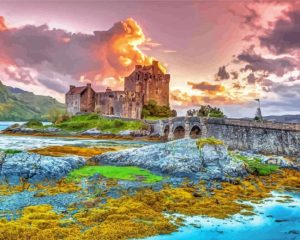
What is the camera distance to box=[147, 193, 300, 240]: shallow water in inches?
587

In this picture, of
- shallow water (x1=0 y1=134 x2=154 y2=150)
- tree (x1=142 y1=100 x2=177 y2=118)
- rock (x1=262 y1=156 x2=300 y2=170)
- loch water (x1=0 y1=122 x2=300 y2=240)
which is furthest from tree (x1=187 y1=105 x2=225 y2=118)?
loch water (x1=0 y1=122 x2=300 y2=240)

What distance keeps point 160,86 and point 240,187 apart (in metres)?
83.5

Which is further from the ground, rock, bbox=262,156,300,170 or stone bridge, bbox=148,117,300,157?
stone bridge, bbox=148,117,300,157

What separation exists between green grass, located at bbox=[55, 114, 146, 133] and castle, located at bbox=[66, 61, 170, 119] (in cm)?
1017

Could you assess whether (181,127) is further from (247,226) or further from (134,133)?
(247,226)

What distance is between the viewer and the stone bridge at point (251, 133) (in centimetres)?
4041

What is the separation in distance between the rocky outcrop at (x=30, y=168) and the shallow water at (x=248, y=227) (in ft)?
38.1

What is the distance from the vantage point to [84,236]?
13.8m

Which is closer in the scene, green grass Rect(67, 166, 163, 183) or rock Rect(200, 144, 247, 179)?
green grass Rect(67, 166, 163, 183)

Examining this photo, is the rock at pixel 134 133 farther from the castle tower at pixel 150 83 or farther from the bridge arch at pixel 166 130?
the castle tower at pixel 150 83

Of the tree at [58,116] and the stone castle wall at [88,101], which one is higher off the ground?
the stone castle wall at [88,101]

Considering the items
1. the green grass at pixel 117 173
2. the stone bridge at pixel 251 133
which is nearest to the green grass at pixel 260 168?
the green grass at pixel 117 173

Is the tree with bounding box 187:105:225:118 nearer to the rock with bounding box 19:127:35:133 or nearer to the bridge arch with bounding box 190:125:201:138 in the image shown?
the bridge arch with bounding box 190:125:201:138

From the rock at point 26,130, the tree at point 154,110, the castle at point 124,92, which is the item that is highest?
the castle at point 124,92
